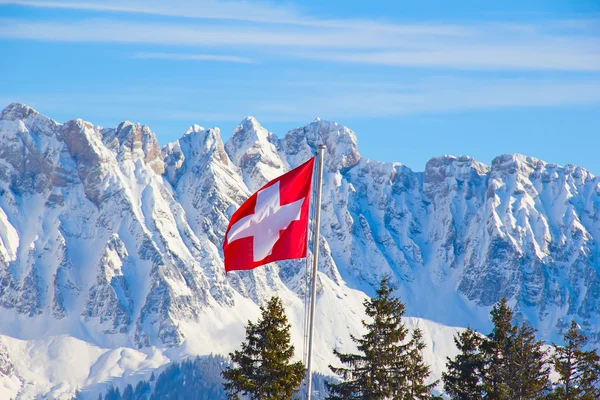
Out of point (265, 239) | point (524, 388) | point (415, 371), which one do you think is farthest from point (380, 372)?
point (265, 239)

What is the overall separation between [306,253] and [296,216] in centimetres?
174

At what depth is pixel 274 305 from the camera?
54.2 metres

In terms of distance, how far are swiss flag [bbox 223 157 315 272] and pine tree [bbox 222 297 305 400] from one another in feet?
24.4

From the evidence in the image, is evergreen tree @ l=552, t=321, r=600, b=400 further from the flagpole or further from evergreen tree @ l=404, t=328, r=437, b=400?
the flagpole

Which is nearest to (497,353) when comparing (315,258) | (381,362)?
(381,362)

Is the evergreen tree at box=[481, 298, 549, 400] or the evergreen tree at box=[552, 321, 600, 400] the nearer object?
the evergreen tree at box=[481, 298, 549, 400]

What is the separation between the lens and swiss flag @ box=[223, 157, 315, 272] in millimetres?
45500

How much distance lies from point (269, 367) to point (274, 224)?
9.75 metres

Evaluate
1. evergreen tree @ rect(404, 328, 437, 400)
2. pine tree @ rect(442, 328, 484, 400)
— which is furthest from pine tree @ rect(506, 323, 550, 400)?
evergreen tree @ rect(404, 328, 437, 400)

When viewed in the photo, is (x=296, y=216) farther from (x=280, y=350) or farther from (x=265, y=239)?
(x=280, y=350)

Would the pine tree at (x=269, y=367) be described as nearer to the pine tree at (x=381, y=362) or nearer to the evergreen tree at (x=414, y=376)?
the pine tree at (x=381, y=362)

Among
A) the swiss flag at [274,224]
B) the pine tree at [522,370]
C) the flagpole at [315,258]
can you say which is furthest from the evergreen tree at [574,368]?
the swiss flag at [274,224]

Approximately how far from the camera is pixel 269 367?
52719mm

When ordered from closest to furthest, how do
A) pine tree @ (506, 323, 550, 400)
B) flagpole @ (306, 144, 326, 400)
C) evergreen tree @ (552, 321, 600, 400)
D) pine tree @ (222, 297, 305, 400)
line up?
1. flagpole @ (306, 144, 326, 400)
2. pine tree @ (222, 297, 305, 400)
3. pine tree @ (506, 323, 550, 400)
4. evergreen tree @ (552, 321, 600, 400)
